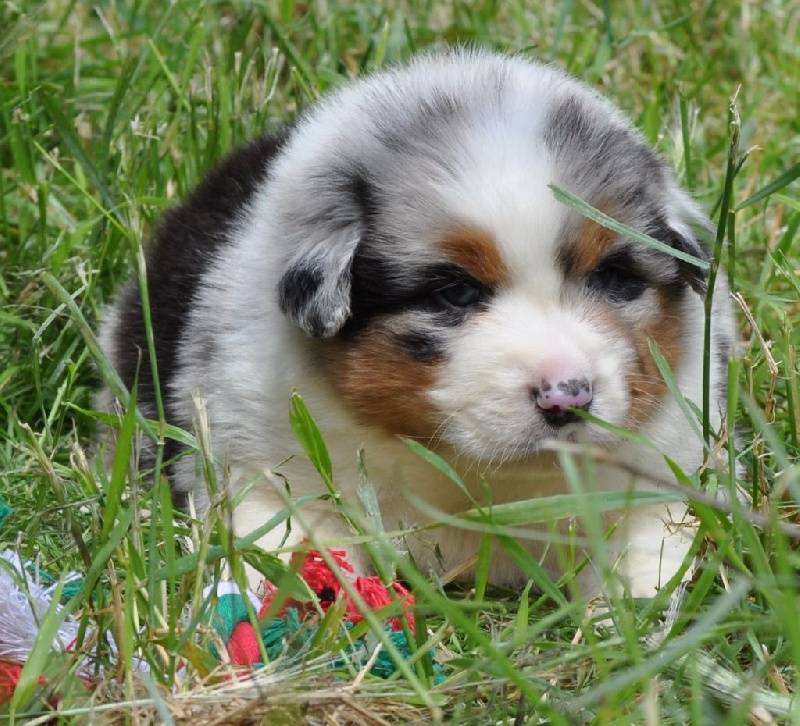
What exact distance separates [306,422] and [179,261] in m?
1.47

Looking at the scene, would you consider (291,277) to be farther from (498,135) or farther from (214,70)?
(214,70)

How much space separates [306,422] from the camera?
3270mm

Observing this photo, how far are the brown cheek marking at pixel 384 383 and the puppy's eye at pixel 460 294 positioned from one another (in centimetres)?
17

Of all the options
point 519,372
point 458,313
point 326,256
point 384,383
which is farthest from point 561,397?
point 326,256

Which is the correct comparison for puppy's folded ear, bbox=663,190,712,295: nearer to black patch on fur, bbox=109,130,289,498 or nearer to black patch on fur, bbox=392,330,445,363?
black patch on fur, bbox=392,330,445,363

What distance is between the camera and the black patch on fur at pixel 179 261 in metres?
4.39

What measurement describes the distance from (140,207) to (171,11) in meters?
1.21

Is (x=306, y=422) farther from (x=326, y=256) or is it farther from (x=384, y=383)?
(x=326, y=256)

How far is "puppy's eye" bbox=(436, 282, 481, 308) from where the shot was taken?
3.44 meters

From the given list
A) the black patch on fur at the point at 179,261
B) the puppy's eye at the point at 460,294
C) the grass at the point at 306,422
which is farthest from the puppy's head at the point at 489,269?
the black patch on fur at the point at 179,261

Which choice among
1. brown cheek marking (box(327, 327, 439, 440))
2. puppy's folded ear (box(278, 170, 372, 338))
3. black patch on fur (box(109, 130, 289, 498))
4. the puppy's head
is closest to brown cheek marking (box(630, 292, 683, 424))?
the puppy's head

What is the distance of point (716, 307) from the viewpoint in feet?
13.4

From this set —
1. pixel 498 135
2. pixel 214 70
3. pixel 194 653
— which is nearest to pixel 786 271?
pixel 498 135

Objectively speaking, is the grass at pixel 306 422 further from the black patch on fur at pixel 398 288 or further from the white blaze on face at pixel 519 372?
the black patch on fur at pixel 398 288
